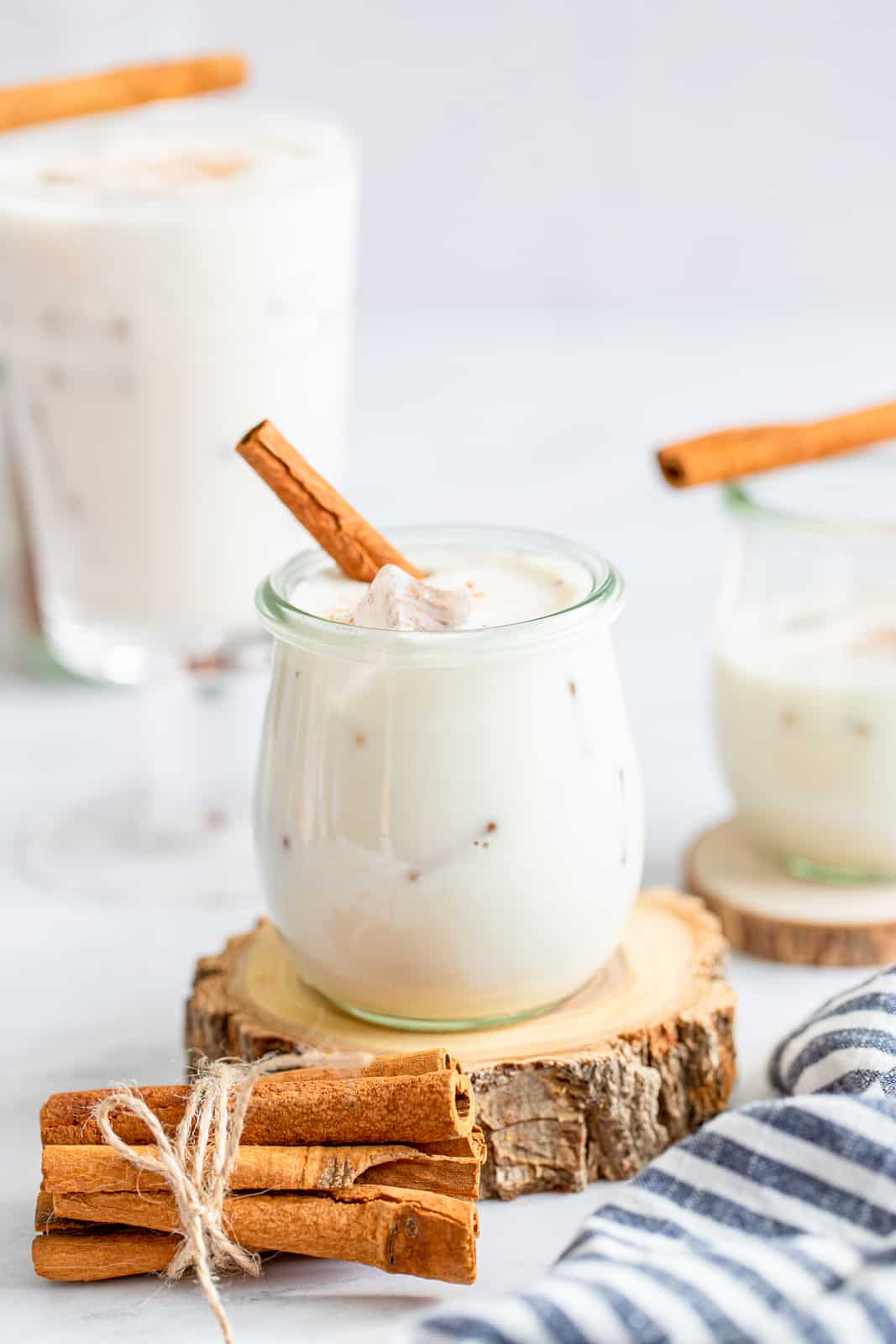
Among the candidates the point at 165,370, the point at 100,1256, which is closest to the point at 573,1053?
the point at 100,1256

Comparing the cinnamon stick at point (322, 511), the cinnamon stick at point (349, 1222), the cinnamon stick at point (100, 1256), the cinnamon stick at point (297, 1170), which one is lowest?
the cinnamon stick at point (100, 1256)

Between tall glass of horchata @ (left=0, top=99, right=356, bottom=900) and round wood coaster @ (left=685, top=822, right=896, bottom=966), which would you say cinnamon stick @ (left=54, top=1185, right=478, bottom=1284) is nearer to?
round wood coaster @ (left=685, top=822, right=896, bottom=966)

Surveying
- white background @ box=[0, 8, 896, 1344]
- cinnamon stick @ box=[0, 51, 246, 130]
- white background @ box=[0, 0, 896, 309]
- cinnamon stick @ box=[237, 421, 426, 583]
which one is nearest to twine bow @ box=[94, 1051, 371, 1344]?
cinnamon stick @ box=[237, 421, 426, 583]

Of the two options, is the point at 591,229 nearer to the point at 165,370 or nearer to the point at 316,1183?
the point at 165,370

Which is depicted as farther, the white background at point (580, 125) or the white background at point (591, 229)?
the white background at point (580, 125)

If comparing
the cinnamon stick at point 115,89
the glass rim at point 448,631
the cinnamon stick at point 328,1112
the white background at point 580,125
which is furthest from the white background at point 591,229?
the cinnamon stick at point 328,1112

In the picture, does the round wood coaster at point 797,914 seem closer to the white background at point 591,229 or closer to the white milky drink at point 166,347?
the white milky drink at point 166,347

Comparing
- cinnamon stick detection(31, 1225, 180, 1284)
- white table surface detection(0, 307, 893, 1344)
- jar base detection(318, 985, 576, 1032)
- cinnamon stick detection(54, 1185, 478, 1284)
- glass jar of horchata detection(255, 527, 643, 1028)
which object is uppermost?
glass jar of horchata detection(255, 527, 643, 1028)
